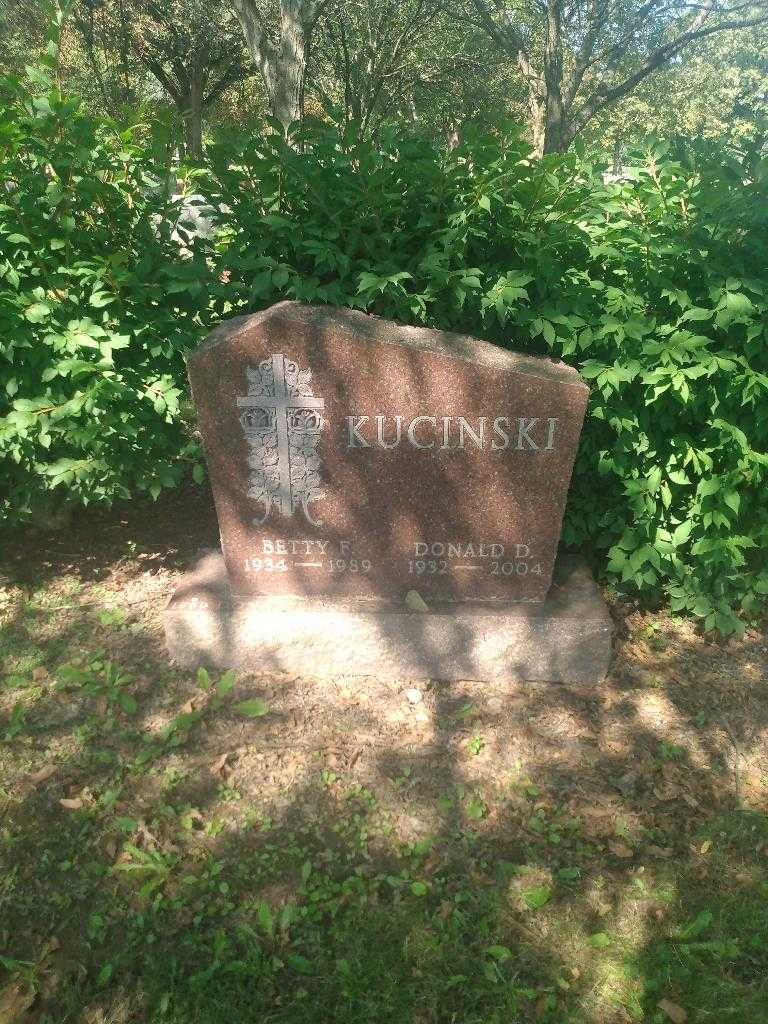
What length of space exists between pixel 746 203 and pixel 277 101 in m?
11.0

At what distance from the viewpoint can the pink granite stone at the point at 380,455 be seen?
304cm

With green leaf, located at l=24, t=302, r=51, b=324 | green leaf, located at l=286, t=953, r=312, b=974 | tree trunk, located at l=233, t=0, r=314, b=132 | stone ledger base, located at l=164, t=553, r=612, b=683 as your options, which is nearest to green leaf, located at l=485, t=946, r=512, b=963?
green leaf, located at l=286, t=953, r=312, b=974

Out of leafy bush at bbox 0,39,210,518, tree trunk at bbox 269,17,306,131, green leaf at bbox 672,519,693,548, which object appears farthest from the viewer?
tree trunk at bbox 269,17,306,131

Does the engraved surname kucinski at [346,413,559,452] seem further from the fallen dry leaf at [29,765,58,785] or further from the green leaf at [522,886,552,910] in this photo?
the fallen dry leaf at [29,765,58,785]

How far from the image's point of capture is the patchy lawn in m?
2.18

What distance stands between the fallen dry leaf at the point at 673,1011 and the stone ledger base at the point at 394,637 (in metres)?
1.42

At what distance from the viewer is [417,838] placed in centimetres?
267

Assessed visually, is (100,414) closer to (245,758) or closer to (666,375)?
(245,758)

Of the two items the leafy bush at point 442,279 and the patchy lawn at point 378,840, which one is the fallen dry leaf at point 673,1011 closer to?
the patchy lawn at point 378,840

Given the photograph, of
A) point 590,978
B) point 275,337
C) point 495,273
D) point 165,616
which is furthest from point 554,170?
point 590,978

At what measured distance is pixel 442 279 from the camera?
3.12m

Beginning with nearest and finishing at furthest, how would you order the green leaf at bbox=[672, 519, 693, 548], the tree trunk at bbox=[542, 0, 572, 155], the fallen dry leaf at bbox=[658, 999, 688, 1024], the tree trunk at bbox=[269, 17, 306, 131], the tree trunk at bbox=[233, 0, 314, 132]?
the fallen dry leaf at bbox=[658, 999, 688, 1024], the green leaf at bbox=[672, 519, 693, 548], the tree trunk at bbox=[233, 0, 314, 132], the tree trunk at bbox=[269, 17, 306, 131], the tree trunk at bbox=[542, 0, 572, 155]

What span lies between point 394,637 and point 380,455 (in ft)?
2.72

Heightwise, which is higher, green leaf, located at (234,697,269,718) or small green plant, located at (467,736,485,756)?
green leaf, located at (234,697,269,718)
